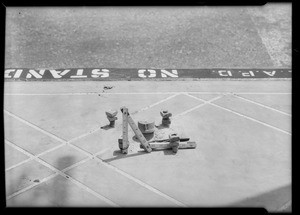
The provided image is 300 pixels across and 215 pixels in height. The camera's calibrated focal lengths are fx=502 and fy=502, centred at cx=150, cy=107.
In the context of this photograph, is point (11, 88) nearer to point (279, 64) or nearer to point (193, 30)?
point (193, 30)

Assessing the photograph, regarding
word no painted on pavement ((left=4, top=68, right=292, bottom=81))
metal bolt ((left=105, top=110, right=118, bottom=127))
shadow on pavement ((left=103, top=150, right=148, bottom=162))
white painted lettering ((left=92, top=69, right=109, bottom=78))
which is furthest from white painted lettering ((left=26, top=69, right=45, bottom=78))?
shadow on pavement ((left=103, top=150, right=148, bottom=162))

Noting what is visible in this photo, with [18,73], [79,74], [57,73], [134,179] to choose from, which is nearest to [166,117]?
[134,179]

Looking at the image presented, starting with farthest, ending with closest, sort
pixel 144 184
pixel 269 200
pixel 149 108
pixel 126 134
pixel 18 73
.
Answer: pixel 18 73, pixel 149 108, pixel 126 134, pixel 144 184, pixel 269 200

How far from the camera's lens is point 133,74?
1176cm

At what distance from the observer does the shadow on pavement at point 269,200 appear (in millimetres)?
7027

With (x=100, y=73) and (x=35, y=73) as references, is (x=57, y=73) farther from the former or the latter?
(x=100, y=73)

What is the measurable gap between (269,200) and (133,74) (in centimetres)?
547

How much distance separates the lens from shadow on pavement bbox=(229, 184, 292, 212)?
7027 millimetres

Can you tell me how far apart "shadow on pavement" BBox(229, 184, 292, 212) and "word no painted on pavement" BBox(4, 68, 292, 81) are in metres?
4.72

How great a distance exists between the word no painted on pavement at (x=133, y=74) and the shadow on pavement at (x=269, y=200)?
4723mm

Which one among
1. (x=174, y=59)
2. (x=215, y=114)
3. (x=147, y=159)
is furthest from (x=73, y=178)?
(x=174, y=59)

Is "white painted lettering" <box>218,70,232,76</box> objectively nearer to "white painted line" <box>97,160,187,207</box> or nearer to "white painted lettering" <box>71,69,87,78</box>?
"white painted lettering" <box>71,69,87,78</box>

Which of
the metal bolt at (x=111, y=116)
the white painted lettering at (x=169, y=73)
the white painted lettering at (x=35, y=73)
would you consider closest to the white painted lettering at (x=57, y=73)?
the white painted lettering at (x=35, y=73)
